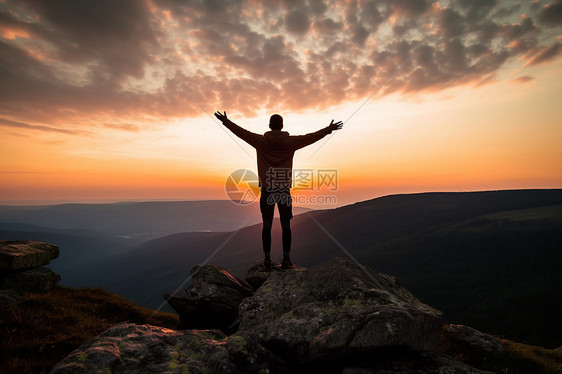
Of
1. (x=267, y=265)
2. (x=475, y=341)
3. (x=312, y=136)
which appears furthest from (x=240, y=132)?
(x=475, y=341)

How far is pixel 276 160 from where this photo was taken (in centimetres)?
1116

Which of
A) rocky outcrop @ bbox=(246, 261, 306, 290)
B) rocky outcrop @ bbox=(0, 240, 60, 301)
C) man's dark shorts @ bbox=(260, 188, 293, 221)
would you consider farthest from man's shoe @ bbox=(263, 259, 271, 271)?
rocky outcrop @ bbox=(0, 240, 60, 301)

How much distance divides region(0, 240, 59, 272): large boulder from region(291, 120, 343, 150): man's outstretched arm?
1614 centimetres

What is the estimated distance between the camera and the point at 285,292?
959 cm

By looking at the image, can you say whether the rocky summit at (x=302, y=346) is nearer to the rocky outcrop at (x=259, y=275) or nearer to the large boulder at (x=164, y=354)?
A: the large boulder at (x=164, y=354)

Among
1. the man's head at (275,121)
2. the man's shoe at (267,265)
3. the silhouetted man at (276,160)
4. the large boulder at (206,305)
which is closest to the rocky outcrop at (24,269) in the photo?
the large boulder at (206,305)

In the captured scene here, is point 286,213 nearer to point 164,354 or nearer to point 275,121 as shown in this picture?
point 275,121

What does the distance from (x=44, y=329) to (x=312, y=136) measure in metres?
11.7

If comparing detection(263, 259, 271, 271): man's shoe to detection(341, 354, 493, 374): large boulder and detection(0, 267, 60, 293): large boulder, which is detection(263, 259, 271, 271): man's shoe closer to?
detection(341, 354, 493, 374): large boulder

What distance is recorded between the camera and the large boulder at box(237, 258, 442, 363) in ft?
18.1

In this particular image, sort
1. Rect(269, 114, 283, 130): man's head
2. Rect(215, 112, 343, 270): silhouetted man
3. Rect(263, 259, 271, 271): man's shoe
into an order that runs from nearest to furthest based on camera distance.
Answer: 1. Rect(215, 112, 343, 270): silhouetted man
2. Rect(269, 114, 283, 130): man's head
3. Rect(263, 259, 271, 271): man's shoe

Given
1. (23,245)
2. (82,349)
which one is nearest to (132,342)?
(82,349)

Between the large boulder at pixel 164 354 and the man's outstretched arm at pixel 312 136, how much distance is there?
7.38 meters

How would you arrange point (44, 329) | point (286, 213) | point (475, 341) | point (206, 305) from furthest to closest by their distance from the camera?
point (475, 341), point (286, 213), point (206, 305), point (44, 329)
